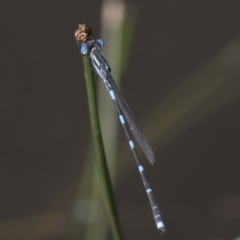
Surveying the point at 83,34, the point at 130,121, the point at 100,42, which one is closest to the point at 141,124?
the point at 130,121

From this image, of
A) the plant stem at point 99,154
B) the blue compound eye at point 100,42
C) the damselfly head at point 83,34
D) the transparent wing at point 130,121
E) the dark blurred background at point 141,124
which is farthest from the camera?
the dark blurred background at point 141,124

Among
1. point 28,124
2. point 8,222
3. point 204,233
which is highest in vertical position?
point 28,124

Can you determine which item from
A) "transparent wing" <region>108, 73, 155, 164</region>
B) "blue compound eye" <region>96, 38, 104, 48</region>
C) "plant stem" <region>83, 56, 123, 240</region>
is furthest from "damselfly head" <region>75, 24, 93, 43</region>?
"transparent wing" <region>108, 73, 155, 164</region>

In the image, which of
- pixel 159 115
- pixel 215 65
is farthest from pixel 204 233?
pixel 215 65

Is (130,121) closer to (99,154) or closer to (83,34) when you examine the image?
(83,34)

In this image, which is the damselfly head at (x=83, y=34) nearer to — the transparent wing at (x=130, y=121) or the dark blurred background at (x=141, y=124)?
the transparent wing at (x=130, y=121)

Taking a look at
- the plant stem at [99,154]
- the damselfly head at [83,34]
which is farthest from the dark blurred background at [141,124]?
the plant stem at [99,154]

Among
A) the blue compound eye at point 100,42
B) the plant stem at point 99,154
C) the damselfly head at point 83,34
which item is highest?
the blue compound eye at point 100,42

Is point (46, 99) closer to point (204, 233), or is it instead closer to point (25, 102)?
point (25, 102)
